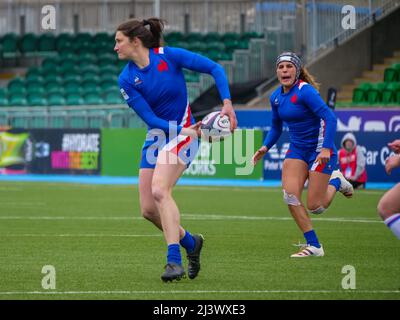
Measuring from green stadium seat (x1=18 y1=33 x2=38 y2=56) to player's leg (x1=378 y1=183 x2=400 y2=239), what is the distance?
3492cm

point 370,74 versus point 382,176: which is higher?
point 370,74

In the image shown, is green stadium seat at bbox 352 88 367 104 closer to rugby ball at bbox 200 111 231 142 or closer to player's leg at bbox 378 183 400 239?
rugby ball at bbox 200 111 231 142

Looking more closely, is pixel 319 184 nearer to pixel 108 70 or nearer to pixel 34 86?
pixel 108 70

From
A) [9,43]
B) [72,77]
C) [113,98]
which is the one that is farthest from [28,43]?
[113,98]

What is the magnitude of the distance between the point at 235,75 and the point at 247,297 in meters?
27.7

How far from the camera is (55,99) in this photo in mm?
38500

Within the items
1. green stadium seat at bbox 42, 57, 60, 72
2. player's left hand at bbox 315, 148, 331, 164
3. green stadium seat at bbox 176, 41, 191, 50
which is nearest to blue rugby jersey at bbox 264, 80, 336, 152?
player's left hand at bbox 315, 148, 331, 164

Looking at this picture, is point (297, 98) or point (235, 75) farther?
point (235, 75)

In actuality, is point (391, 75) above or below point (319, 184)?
below

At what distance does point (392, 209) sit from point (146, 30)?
9.89ft

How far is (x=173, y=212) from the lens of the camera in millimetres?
10164

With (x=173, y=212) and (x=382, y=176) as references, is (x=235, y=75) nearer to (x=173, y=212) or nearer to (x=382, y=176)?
(x=382, y=176)

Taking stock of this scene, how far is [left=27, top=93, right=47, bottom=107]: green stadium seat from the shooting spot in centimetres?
3812
